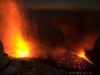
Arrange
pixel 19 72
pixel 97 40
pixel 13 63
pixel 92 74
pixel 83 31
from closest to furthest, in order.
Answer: pixel 19 72 < pixel 13 63 < pixel 92 74 < pixel 97 40 < pixel 83 31

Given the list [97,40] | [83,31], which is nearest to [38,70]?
[97,40]

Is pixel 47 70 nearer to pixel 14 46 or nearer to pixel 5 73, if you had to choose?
pixel 5 73

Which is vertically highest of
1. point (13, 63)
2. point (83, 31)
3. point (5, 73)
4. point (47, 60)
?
point (83, 31)

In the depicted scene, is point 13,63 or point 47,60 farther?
point 47,60

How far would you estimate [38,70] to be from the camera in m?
35.5

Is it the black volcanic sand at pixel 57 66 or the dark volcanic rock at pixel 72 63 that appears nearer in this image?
the black volcanic sand at pixel 57 66

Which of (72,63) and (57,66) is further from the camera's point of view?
(72,63)

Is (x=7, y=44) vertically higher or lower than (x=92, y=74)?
higher

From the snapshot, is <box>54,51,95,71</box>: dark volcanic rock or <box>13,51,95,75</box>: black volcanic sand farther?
<box>54,51,95,71</box>: dark volcanic rock

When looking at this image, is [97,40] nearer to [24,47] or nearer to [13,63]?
[24,47]

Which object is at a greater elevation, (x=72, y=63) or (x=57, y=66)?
(x=72, y=63)

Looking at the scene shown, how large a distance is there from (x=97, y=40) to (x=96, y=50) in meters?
11.6

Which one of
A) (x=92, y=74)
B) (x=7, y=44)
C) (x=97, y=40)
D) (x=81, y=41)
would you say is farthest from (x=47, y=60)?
(x=81, y=41)

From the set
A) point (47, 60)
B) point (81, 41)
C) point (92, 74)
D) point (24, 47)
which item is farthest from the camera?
point (81, 41)
